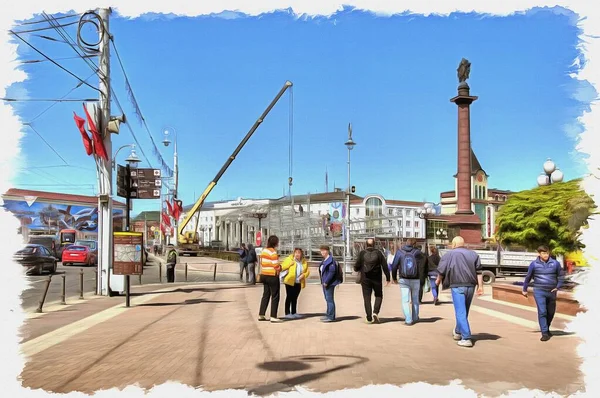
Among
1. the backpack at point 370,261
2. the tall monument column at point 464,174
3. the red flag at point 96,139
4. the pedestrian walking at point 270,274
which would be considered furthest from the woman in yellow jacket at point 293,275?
the tall monument column at point 464,174

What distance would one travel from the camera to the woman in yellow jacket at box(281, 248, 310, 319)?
11.6 m

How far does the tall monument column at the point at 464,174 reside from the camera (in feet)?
151

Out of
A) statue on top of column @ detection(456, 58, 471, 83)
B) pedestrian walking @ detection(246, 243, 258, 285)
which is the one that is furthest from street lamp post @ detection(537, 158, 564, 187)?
statue on top of column @ detection(456, 58, 471, 83)

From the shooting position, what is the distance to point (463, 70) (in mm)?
49156

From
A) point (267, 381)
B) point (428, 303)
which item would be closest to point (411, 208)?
point (428, 303)

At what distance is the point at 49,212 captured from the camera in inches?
Answer: 3425

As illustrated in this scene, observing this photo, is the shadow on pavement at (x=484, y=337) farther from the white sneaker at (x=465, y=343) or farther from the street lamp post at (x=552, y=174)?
the street lamp post at (x=552, y=174)

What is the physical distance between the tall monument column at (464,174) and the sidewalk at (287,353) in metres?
34.4

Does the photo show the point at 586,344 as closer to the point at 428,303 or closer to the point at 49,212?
the point at 428,303

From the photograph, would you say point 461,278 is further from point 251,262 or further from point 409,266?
point 251,262

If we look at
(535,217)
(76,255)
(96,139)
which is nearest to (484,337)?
(96,139)

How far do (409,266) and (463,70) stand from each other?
136ft

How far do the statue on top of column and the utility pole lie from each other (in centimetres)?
3821

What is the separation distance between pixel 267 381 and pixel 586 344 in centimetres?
496
